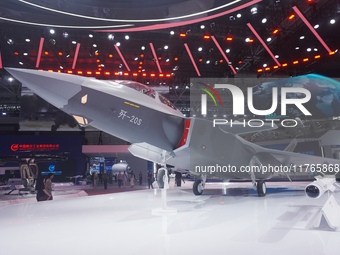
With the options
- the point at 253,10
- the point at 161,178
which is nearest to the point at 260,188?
the point at 161,178

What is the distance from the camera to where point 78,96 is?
620 centimetres

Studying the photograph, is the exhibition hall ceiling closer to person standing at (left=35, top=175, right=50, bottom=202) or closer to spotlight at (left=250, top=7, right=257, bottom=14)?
spotlight at (left=250, top=7, right=257, bottom=14)

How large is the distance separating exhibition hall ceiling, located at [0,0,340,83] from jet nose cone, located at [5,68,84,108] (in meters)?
5.16

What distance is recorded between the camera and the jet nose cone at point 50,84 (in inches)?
231

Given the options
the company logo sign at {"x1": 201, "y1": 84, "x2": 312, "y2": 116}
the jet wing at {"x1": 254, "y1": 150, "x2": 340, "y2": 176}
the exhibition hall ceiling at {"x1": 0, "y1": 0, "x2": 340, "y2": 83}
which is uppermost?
the exhibition hall ceiling at {"x1": 0, "y1": 0, "x2": 340, "y2": 83}

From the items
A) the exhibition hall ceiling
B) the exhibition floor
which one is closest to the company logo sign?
the exhibition floor

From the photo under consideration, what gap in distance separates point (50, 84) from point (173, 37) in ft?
40.5

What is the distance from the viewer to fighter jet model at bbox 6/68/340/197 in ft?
20.0

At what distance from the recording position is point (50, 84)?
594 cm

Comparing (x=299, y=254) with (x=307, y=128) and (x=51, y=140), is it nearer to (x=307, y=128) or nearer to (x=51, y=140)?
(x=307, y=128)

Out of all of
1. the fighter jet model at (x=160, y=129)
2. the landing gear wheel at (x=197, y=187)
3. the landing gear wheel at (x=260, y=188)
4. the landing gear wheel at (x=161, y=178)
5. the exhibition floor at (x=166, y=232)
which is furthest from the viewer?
the landing gear wheel at (x=197, y=187)

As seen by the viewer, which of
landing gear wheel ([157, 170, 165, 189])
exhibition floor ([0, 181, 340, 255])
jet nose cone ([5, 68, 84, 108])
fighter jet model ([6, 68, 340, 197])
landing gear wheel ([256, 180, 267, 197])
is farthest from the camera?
landing gear wheel ([256, 180, 267, 197])

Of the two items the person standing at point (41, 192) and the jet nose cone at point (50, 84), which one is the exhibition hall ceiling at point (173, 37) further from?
the person standing at point (41, 192)

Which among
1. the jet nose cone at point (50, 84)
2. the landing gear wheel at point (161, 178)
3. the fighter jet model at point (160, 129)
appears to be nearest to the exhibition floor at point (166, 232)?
the landing gear wheel at point (161, 178)
